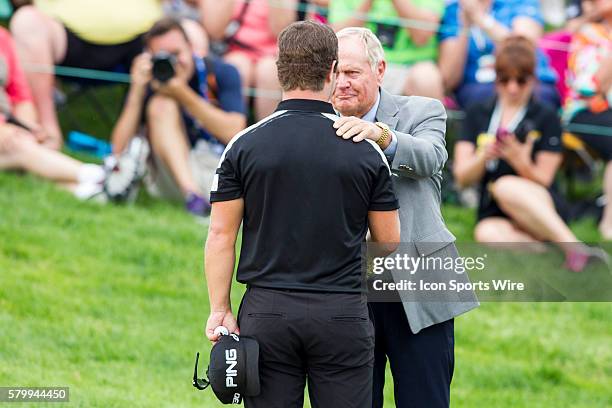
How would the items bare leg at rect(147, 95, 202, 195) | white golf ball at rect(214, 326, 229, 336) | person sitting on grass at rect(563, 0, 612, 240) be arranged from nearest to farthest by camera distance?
white golf ball at rect(214, 326, 229, 336) < bare leg at rect(147, 95, 202, 195) < person sitting on grass at rect(563, 0, 612, 240)

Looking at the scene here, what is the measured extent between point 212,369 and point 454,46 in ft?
19.0

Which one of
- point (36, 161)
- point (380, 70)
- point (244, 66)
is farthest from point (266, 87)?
point (380, 70)

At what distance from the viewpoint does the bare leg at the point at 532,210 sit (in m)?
7.75

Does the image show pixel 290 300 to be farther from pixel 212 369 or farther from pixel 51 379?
pixel 51 379

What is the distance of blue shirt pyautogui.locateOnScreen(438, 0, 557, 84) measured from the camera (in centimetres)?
911

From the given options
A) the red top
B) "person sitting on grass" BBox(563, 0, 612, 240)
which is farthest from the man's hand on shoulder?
"person sitting on grass" BBox(563, 0, 612, 240)

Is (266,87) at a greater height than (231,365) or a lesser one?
greater

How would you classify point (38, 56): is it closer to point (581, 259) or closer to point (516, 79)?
point (516, 79)

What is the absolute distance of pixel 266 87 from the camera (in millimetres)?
8875

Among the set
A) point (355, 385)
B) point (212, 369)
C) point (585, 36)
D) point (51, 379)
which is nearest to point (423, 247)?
point (355, 385)

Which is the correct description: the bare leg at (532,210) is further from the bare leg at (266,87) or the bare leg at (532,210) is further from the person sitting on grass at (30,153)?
the person sitting on grass at (30,153)

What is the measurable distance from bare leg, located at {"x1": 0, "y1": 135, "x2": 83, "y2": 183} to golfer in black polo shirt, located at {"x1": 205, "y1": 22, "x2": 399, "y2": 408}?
4506 millimetres

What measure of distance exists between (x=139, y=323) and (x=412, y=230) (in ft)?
8.68

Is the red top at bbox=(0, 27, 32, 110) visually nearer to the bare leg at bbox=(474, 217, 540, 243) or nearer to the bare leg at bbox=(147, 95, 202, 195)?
the bare leg at bbox=(147, 95, 202, 195)
